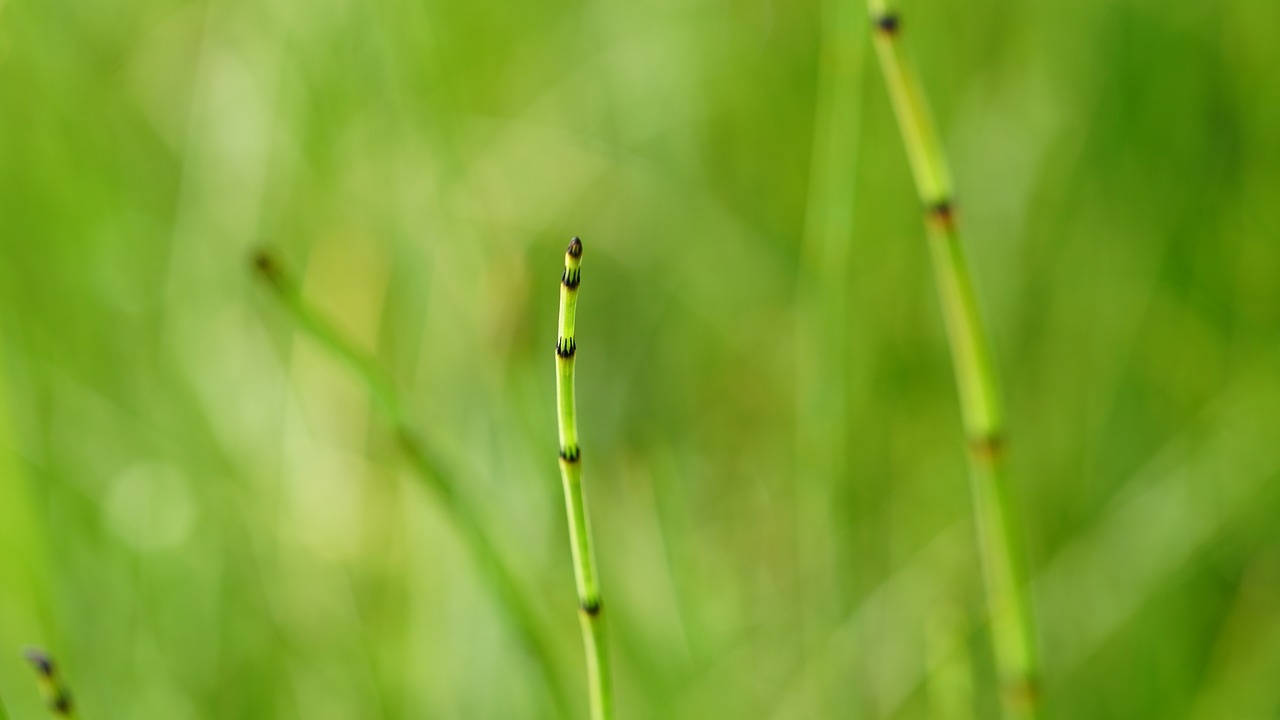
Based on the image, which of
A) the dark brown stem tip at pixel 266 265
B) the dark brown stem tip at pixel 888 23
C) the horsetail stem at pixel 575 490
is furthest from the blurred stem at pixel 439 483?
the dark brown stem tip at pixel 888 23

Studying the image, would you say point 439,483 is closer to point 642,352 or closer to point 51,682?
point 51,682

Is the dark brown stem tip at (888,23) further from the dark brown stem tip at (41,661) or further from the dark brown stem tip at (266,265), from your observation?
the dark brown stem tip at (41,661)

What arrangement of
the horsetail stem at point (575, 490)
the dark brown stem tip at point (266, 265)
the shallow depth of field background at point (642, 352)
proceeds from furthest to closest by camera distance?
the shallow depth of field background at point (642, 352)
the dark brown stem tip at point (266, 265)
the horsetail stem at point (575, 490)

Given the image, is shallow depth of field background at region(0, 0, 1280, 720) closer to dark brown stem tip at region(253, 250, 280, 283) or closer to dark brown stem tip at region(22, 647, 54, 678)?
dark brown stem tip at region(253, 250, 280, 283)

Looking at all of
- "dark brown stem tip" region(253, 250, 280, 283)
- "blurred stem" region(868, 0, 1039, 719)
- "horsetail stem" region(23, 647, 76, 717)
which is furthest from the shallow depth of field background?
"horsetail stem" region(23, 647, 76, 717)

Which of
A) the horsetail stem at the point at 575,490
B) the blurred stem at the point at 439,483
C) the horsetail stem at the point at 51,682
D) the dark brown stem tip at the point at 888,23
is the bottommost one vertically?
the horsetail stem at the point at 51,682

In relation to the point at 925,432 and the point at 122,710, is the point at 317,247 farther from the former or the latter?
the point at 925,432
